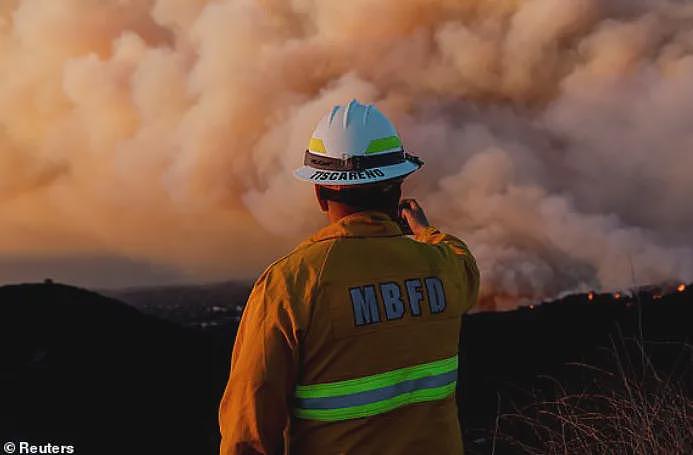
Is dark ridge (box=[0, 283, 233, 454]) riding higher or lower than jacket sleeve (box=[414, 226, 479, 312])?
lower

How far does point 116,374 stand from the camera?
588 inches

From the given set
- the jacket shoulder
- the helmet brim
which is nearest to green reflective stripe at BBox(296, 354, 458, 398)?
the jacket shoulder

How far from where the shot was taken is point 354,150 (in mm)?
3160

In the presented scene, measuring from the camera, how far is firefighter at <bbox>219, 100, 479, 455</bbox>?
266 centimetres

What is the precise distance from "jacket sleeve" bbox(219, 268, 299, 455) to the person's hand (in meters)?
1.13

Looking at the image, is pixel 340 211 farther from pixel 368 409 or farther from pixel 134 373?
pixel 134 373

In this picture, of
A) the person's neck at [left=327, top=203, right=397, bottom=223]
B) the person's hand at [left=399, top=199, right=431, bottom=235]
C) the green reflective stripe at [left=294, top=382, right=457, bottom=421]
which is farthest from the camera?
the person's hand at [left=399, top=199, right=431, bottom=235]

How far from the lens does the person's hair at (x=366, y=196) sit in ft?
9.74

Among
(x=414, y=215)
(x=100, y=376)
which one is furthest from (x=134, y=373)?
(x=414, y=215)

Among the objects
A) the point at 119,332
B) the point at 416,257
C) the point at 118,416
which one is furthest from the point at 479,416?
the point at 416,257

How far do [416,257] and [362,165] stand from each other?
0.44 meters

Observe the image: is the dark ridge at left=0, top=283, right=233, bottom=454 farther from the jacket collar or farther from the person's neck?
the jacket collar

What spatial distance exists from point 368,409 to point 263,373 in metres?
0.41

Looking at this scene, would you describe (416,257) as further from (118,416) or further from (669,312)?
(669,312)
